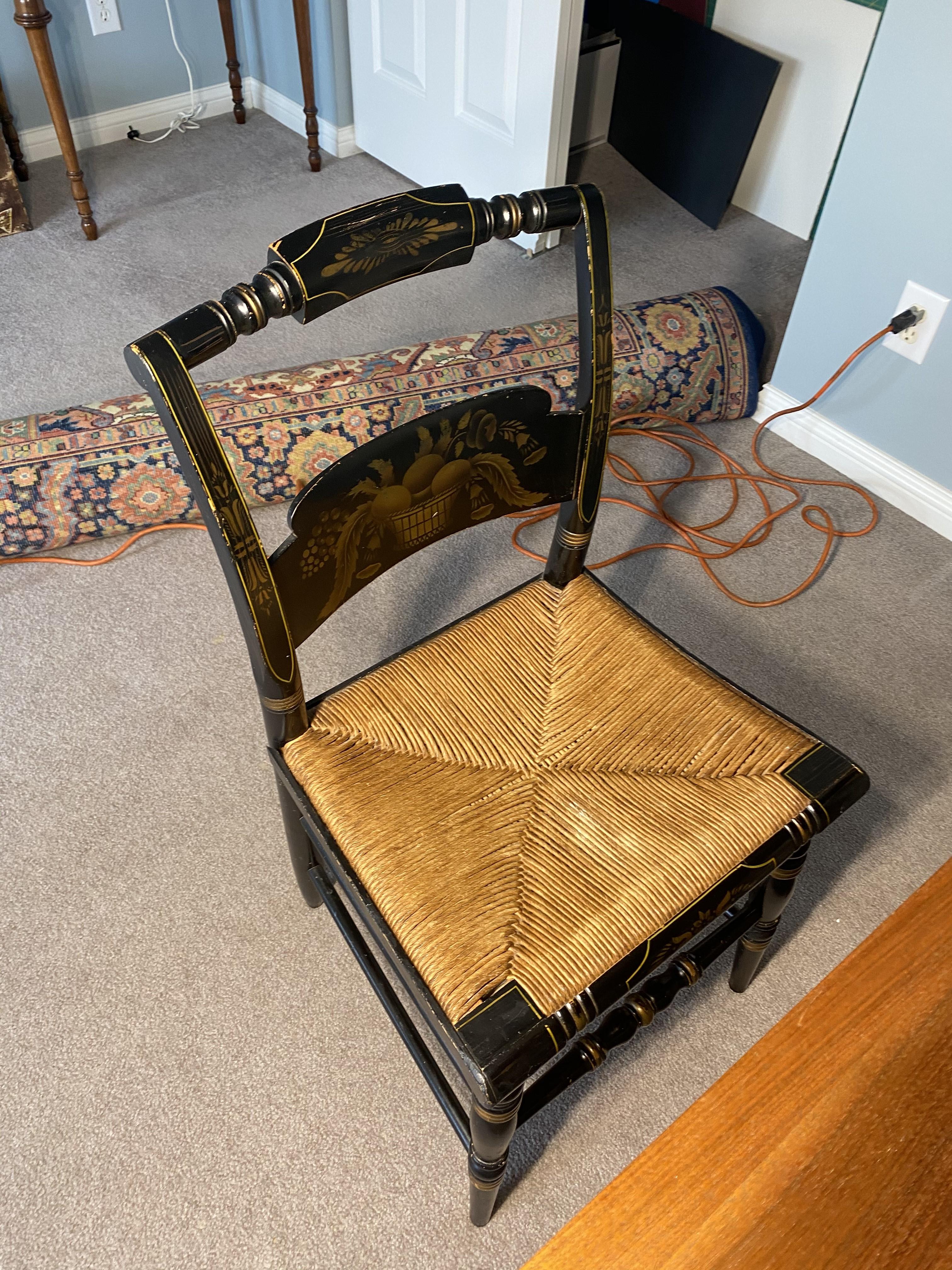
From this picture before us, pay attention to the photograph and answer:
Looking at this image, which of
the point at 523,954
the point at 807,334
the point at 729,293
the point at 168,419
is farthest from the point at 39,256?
the point at 523,954

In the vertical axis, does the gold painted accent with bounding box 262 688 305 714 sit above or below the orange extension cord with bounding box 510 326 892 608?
above

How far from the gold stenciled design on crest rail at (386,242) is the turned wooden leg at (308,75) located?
2113 millimetres

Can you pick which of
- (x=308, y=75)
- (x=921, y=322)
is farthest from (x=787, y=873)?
(x=308, y=75)

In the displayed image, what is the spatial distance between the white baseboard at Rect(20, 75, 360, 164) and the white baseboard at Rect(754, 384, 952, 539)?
5.39ft

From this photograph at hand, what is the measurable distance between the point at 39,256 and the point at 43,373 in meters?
0.56

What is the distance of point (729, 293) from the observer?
204 cm

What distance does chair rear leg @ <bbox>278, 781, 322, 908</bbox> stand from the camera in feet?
3.62

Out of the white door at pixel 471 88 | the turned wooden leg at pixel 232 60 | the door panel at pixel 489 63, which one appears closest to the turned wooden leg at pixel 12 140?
the turned wooden leg at pixel 232 60

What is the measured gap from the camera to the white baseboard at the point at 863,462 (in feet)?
6.06

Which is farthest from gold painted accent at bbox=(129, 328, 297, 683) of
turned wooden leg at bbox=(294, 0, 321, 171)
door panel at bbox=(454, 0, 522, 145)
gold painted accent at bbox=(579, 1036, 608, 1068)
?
turned wooden leg at bbox=(294, 0, 321, 171)

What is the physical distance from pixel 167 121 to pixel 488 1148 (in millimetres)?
3079

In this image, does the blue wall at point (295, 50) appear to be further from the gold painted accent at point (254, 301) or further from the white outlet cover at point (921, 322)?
the gold painted accent at point (254, 301)

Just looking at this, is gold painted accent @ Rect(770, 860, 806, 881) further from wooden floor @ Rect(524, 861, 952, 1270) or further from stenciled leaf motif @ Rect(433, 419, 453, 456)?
stenciled leaf motif @ Rect(433, 419, 453, 456)

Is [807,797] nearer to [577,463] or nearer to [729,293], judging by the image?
[577,463]
